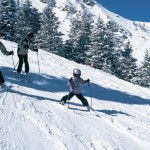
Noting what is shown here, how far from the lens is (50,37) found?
5675 cm

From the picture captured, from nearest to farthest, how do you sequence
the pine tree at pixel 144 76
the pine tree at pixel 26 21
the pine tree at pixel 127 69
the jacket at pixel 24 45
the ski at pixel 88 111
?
the ski at pixel 88 111 → the jacket at pixel 24 45 → the pine tree at pixel 144 76 → the pine tree at pixel 127 69 → the pine tree at pixel 26 21

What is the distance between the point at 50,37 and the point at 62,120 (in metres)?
46.5

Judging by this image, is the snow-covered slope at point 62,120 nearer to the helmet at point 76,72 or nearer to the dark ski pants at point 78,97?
the dark ski pants at point 78,97

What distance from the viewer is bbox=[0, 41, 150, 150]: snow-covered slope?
363 inches

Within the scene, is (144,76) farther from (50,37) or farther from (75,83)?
(75,83)

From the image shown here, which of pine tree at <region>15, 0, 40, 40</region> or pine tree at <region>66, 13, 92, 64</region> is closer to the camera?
pine tree at <region>66, 13, 92, 64</region>

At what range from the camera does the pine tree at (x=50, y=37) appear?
5559 cm

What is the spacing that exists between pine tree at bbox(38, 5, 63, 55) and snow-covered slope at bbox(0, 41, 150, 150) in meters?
37.9

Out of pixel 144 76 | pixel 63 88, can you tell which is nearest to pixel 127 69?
pixel 144 76

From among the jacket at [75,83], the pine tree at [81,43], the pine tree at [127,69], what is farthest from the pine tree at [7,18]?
the jacket at [75,83]

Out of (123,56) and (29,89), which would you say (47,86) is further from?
(123,56)

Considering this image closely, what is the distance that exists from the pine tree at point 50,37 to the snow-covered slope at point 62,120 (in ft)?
A: 124

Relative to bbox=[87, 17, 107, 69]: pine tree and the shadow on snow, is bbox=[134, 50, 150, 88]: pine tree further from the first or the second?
the shadow on snow

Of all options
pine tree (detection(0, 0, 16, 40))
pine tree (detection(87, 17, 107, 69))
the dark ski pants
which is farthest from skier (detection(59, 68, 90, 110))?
pine tree (detection(0, 0, 16, 40))
